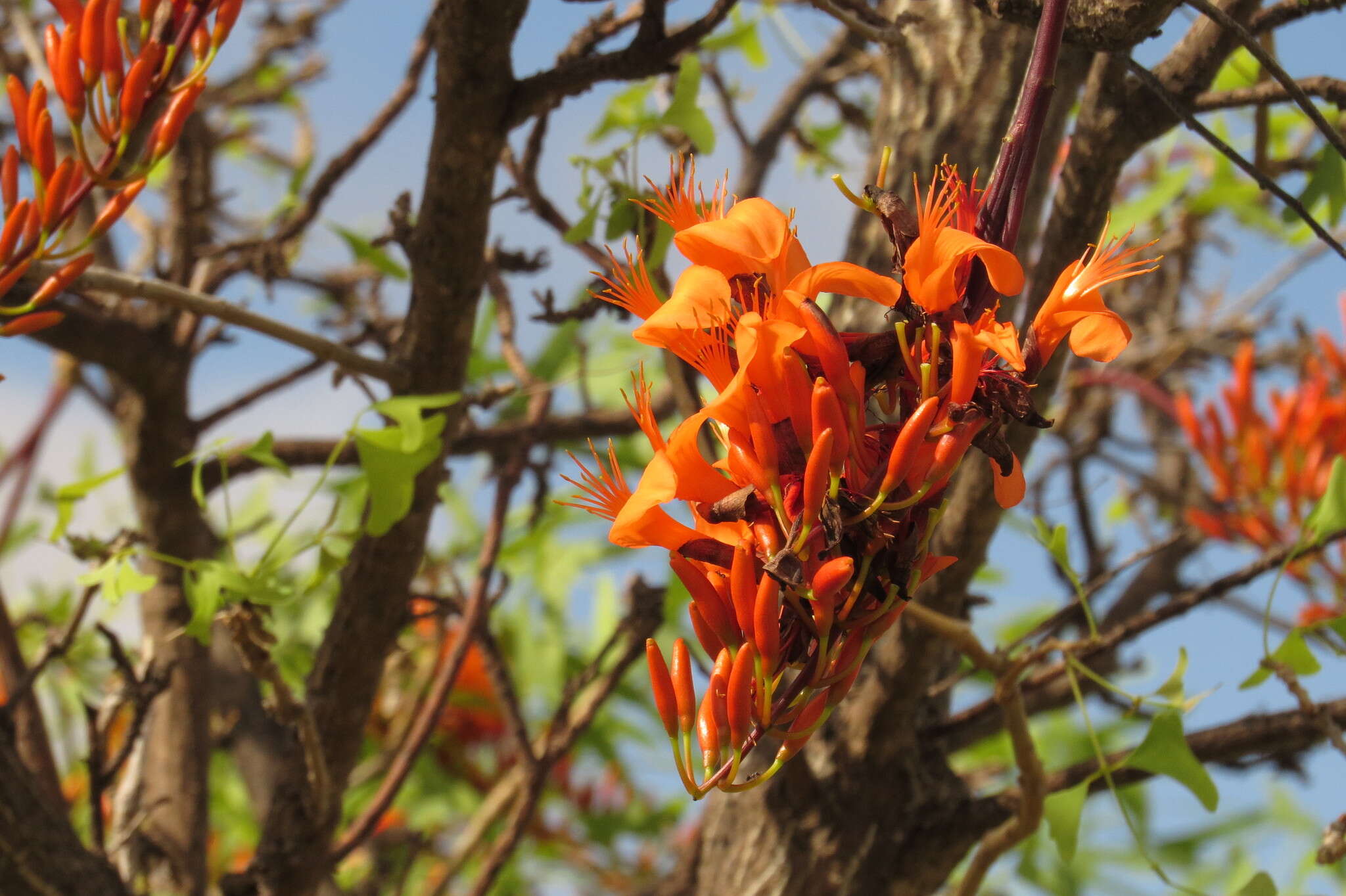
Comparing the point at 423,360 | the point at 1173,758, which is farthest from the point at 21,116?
the point at 1173,758

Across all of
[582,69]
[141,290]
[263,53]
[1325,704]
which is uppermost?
[263,53]

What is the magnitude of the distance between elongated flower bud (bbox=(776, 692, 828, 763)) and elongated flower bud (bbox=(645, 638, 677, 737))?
0.05m

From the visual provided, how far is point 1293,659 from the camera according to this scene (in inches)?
38.8

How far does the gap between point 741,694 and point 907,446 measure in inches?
5.2

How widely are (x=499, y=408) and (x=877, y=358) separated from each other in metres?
1.53

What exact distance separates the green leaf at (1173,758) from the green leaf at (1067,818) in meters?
0.08

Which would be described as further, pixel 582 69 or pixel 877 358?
pixel 582 69

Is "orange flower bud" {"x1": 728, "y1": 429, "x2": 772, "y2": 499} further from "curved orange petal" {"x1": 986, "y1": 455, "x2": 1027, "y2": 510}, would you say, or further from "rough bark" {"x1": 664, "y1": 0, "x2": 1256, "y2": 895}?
"rough bark" {"x1": 664, "y1": 0, "x2": 1256, "y2": 895}

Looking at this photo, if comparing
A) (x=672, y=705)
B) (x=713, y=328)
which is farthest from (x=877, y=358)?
(x=672, y=705)

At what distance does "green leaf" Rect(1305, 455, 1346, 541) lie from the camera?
1.07m

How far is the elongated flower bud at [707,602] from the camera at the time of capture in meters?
0.56

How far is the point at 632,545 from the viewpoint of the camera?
0.60 meters

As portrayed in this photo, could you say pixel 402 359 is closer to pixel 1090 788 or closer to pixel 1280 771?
pixel 1090 788

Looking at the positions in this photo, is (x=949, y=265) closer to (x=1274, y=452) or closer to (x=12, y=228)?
(x=12, y=228)
